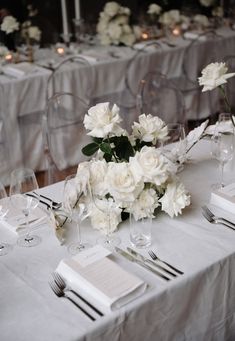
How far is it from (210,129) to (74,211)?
2.81 ft

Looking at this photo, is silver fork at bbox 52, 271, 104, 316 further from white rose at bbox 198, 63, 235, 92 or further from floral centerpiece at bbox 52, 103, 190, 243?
white rose at bbox 198, 63, 235, 92

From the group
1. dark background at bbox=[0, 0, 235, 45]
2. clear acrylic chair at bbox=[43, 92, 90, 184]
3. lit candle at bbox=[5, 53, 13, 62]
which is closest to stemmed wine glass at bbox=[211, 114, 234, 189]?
clear acrylic chair at bbox=[43, 92, 90, 184]

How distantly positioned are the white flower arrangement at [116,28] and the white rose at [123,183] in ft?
11.3

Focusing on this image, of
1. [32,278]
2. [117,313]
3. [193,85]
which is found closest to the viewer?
[117,313]

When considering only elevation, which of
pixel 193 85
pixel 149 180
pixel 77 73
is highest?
pixel 149 180

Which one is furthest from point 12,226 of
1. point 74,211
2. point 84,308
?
point 84,308

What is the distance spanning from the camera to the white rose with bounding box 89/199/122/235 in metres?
1.76

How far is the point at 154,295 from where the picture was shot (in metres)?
1.52

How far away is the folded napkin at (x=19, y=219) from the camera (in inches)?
73.7

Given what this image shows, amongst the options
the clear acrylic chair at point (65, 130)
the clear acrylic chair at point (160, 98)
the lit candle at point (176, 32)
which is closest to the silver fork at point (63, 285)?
the clear acrylic chair at point (65, 130)

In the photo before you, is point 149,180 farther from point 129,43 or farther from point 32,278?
point 129,43

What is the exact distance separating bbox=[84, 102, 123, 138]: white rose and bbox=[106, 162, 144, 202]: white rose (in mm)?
165

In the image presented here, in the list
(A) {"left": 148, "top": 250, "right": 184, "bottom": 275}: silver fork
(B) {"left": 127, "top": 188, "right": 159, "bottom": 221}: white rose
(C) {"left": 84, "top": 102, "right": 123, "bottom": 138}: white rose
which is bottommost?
(A) {"left": 148, "top": 250, "right": 184, "bottom": 275}: silver fork

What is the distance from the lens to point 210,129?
7.51 ft
